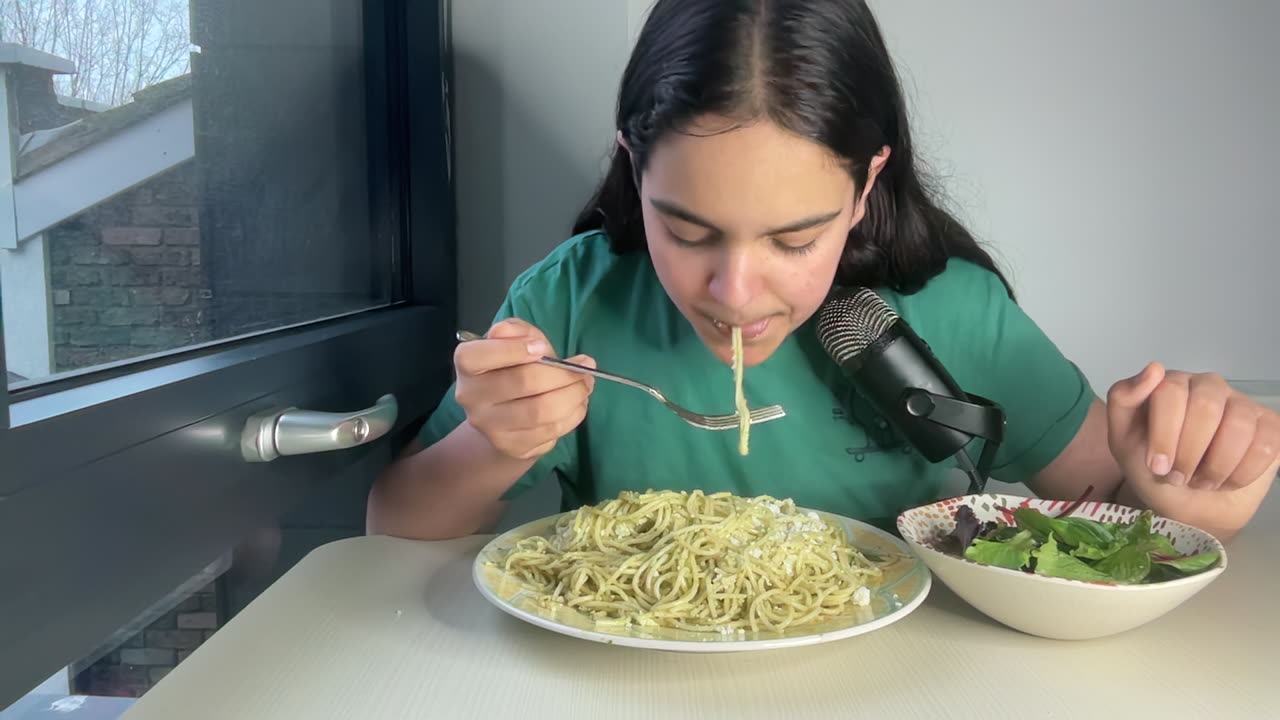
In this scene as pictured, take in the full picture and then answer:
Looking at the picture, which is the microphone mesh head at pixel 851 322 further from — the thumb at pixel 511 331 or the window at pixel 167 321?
the window at pixel 167 321

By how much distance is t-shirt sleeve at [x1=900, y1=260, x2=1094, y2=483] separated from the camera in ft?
4.62

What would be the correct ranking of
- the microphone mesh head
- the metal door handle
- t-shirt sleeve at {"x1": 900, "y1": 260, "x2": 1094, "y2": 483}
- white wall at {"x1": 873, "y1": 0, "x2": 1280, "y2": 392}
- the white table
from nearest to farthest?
the white table, the metal door handle, the microphone mesh head, t-shirt sleeve at {"x1": 900, "y1": 260, "x2": 1094, "y2": 483}, white wall at {"x1": 873, "y1": 0, "x2": 1280, "y2": 392}

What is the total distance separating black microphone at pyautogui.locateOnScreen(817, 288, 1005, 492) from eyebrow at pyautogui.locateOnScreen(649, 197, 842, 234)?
25 cm

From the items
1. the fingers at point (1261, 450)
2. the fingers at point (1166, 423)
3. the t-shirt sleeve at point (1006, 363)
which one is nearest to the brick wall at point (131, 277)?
the t-shirt sleeve at point (1006, 363)

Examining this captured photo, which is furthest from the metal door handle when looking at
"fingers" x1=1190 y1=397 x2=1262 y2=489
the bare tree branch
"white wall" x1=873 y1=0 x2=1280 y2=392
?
"white wall" x1=873 y1=0 x2=1280 y2=392

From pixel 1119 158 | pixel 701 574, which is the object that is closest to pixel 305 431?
pixel 701 574

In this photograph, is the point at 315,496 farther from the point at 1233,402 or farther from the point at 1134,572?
the point at 1233,402

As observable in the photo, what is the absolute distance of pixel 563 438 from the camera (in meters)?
1.44

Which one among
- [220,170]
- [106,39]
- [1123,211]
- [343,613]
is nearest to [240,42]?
[220,170]

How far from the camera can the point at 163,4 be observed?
1091mm

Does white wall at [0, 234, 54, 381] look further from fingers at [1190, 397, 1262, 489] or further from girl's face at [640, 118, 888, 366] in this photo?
fingers at [1190, 397, 1262, 489]

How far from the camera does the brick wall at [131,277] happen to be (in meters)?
0.93

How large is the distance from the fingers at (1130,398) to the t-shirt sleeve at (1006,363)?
278 millimetres

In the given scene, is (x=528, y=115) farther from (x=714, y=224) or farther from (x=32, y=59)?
(x=32, y=59)
